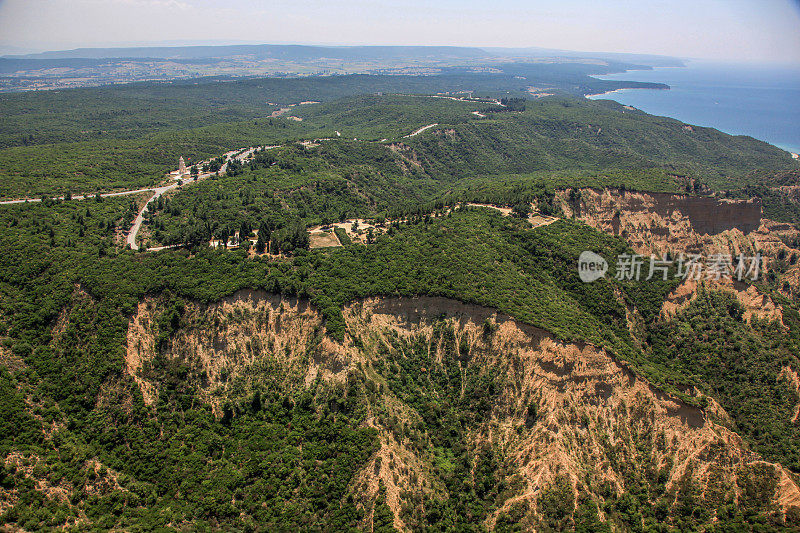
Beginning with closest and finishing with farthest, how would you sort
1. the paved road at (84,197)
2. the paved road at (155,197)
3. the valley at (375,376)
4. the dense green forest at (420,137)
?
the valley at (375,376), the paved road at (155,197), the paved road at (84,197), the dense green forest at (420,137)

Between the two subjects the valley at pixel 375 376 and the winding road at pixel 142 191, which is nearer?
the valley at pixel 375 376

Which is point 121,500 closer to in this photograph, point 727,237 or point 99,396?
point 99,396

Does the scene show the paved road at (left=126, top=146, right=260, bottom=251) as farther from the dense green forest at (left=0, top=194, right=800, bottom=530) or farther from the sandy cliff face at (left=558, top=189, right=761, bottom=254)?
the sandy cliff face at (left=558, top=189, right=761, bottom=254)

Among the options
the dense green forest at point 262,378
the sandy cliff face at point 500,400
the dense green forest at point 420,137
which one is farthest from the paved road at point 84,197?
the sandy cliff face at point 500,400

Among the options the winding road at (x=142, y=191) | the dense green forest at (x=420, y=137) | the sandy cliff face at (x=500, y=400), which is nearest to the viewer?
the sandy cliff face at (x=500, y=400)

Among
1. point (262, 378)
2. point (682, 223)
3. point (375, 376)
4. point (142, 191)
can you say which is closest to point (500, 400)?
point (375, 376)

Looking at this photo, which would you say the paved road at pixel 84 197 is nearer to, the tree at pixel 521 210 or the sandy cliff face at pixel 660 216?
the tree at pixel 521 210

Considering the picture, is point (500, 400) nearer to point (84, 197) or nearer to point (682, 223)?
Result: point (682, 223)

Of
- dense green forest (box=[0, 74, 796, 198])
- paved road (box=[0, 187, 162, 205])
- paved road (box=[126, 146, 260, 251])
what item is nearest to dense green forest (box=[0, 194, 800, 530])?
paved road (box=[126, 146, 260, 251])
